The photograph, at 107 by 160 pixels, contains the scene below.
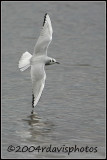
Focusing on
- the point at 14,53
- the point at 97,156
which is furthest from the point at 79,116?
the point at 14,53

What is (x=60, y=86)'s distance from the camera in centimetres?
1460

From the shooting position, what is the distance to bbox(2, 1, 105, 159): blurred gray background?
1118 cm

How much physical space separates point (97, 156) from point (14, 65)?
6.41 metres

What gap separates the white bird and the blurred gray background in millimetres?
623

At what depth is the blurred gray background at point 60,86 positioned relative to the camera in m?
11.2

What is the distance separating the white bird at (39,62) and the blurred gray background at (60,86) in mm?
623

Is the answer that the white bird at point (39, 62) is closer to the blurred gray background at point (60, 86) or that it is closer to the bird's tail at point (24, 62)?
the bird's tail at point (24, 62)

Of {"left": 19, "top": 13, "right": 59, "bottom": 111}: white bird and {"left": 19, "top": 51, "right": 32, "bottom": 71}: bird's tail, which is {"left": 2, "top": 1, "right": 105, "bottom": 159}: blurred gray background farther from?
{"left": 19, "top": 51, "right": 32, "bottom": 71}: bird's tail

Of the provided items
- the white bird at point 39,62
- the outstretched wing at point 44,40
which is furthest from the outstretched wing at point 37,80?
the outstretched wing at point 44,40

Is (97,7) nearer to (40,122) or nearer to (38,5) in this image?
(38,5)

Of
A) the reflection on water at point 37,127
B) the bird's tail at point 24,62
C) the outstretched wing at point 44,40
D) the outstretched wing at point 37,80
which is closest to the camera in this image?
the reflection on water at point 37,127

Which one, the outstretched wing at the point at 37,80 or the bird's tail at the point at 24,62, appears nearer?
the outstretched wing at the point at 37,80

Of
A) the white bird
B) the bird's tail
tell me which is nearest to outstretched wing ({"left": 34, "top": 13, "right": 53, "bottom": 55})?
the white bird

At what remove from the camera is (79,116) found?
1252 cm
